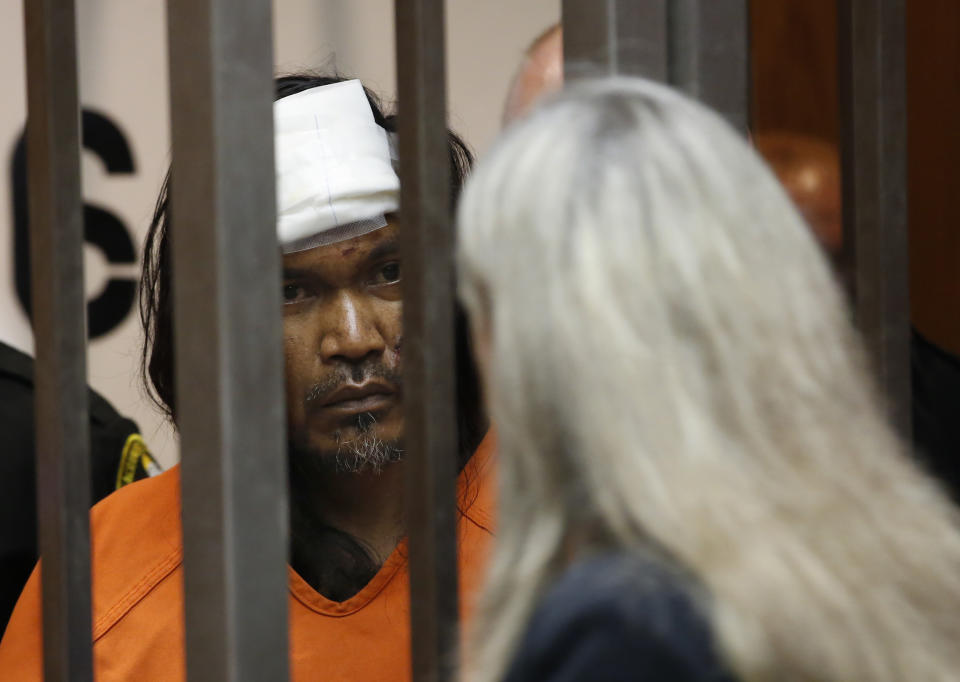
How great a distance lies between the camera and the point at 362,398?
5.06 ft

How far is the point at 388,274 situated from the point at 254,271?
840 mm

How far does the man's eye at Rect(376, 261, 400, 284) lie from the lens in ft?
5.09

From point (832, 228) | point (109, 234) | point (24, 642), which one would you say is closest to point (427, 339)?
point (24, 642)

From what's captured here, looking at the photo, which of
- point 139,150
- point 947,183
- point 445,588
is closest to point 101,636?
point 445,588

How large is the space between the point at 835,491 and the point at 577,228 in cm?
18

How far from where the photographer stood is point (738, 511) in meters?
0.60

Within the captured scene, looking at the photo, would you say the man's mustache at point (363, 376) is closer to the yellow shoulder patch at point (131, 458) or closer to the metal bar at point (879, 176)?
the yellow shoulder patch at point (131, 458)

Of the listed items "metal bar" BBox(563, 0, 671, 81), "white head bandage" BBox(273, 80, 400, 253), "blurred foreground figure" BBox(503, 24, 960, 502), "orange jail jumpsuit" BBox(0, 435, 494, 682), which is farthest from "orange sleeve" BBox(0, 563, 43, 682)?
"metal bar" BBox(563, 0, 671, 81)

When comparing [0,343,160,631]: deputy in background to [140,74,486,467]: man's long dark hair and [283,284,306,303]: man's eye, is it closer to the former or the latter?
[140,74,486,467]: man's long dark hair

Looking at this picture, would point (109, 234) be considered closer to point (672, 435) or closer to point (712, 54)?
point (712, 54)

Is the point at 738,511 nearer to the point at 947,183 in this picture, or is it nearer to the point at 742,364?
the point at 742,364

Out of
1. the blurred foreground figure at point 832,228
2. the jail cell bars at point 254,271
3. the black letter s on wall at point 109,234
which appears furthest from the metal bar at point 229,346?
the black letter s on wall at point 109,234

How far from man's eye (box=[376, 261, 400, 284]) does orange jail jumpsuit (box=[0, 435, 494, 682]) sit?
0.24 m

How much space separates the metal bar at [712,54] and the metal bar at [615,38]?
14mm
